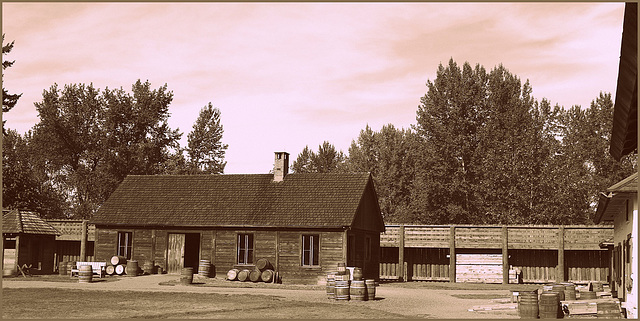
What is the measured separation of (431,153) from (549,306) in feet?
128

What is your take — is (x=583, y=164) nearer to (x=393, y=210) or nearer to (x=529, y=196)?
(x=529, y=196)

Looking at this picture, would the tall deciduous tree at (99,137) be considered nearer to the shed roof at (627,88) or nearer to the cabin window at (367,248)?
the cabin window at (367,248)

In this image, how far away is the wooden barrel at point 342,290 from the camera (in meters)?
25.3

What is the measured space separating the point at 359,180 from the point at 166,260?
11104mm

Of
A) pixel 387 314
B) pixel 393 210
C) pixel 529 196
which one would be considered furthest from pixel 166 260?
pixel 393 210

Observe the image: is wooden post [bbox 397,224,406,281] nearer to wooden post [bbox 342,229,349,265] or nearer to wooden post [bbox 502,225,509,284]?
wooden post [bbox 502,225,509,284]

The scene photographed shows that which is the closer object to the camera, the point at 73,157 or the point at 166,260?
the point at 166,260

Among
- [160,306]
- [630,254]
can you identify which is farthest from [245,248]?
[630,254]

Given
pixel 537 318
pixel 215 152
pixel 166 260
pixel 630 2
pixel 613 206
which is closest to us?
pixel 630 2

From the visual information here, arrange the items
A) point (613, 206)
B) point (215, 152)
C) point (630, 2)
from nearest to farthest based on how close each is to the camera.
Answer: point (630, 2)
point (613, 206)
point (215, 152)

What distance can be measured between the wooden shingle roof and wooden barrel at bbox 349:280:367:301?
10006 mm

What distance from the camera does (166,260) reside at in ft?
126

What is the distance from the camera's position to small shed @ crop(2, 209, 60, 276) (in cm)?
3700

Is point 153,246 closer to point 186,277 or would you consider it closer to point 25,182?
point 186,277
